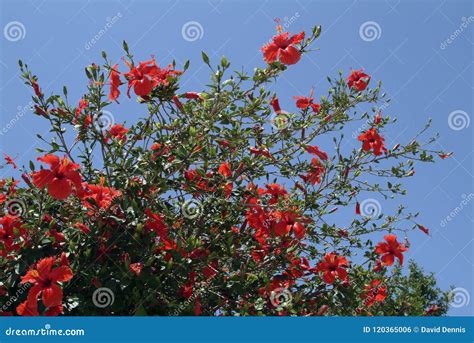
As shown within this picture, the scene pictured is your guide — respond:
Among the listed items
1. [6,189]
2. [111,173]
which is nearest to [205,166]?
[111,173]

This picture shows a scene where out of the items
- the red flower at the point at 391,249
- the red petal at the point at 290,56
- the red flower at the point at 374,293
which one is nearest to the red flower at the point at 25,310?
the red petal at the point at 290,56

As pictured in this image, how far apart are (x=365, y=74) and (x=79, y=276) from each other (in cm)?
232

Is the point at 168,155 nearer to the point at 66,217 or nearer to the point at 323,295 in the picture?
the point at 66,217

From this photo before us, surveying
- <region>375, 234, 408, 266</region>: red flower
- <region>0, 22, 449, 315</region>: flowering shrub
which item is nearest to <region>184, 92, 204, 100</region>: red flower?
<region>0, 22, 449, 315</region>: flowering shrub

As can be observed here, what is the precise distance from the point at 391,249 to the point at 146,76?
2.03 metres

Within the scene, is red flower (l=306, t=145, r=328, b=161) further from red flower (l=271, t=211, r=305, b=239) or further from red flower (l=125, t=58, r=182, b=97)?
red flower (l=125, t=58, r=182, b=97)

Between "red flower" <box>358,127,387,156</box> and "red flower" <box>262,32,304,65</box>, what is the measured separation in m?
→ 1.04

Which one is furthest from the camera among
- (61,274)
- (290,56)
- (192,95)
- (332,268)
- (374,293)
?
(374,293)

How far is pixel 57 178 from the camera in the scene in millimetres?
2795

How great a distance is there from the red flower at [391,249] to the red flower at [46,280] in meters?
2.16

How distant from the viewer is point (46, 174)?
279 cm

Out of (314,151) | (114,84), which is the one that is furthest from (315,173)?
(114,84)

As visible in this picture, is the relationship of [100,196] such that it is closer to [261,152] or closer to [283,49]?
[261,152]

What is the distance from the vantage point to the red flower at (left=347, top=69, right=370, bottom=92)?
3.88m
